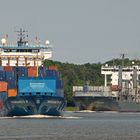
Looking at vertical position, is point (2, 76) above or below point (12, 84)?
above

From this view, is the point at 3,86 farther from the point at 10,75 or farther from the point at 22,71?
the point at 22,71

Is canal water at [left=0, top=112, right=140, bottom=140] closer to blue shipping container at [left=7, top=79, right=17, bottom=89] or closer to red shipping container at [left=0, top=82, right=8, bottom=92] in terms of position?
blue shipping container at [left=7, top=79, right=17, bottom=89]

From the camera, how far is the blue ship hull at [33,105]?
462 ft

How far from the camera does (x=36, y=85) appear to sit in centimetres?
13988

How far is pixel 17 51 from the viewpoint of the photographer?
160625mm

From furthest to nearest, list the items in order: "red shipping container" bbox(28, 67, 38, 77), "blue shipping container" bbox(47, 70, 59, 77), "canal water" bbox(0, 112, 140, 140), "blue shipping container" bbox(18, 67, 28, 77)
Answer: "blue shipping container" bbox(47, 70, 59, 77), "blue shipping container" bbox(18, 67, 28, 77), "red shipping container" bbox(28, 67, 38, 77), "canal water" bbox(0, 112, 140, 140)

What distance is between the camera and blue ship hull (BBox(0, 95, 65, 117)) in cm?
14075

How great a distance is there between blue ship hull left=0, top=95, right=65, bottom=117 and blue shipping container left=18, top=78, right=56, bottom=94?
0.97 meters

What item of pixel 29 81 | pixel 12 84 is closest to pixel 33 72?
pixel 29 81

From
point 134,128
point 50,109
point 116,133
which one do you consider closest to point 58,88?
point 50,109

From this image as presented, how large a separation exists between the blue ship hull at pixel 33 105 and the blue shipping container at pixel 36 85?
38.2 inches

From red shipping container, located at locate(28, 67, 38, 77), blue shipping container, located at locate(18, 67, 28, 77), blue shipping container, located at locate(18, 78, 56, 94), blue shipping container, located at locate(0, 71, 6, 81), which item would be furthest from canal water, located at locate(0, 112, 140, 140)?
blue shipping container, located at locate(0, 71, 6, 81)

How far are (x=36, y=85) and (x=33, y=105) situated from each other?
321 cm

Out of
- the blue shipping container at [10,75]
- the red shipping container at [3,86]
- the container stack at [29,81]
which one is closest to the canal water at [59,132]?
the container stack at [29,81]
